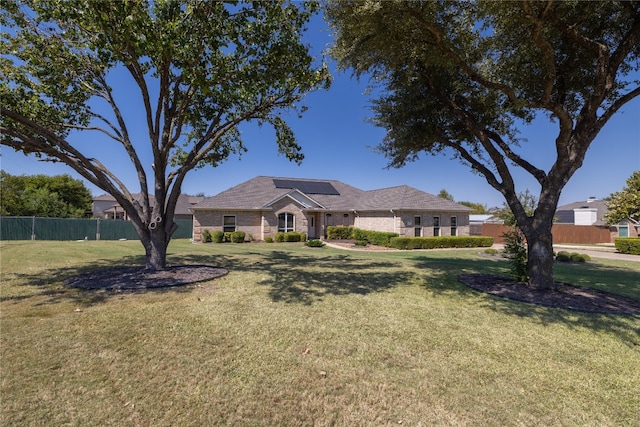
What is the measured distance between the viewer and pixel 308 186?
30.1 m

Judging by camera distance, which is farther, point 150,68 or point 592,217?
point 592,217

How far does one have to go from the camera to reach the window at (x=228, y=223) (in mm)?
23839

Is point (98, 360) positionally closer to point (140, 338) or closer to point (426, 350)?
point (140, 338)

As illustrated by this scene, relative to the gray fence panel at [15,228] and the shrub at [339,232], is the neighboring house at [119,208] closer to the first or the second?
the gray fence panel at [15,228]

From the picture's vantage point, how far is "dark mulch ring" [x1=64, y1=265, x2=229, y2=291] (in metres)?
7.22

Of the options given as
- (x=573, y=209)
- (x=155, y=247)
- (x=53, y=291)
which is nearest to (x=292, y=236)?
(x=155, y=247)

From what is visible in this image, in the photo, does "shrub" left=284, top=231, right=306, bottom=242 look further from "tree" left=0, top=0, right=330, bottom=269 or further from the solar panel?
"tree" left=0, top=0, right=330, bottom=269

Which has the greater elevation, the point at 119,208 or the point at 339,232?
the point at 119,208

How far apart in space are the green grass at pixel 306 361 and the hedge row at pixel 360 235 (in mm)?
15004

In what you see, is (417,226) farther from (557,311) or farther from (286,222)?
(557,311)

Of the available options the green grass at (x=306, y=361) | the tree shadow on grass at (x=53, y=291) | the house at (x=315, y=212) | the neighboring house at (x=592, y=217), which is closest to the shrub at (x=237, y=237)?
the house at (x=315, y=212)

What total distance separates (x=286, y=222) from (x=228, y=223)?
15.5ft

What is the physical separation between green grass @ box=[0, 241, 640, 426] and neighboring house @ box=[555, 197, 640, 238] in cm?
3352

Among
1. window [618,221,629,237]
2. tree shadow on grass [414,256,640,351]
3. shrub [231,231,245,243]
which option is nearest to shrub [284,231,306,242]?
shrub [231,231,245,243]
